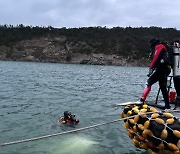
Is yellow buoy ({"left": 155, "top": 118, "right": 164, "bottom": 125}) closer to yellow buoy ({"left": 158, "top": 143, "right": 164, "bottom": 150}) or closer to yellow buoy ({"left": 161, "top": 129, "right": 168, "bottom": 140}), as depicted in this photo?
yellow buoy ({"left": 161, "top": 129, "right": 168, "bottom": 140})

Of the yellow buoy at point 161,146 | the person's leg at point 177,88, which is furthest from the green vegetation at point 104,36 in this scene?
the yellow buoy at point 161,146

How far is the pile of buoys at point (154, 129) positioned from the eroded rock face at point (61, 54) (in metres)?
96.9

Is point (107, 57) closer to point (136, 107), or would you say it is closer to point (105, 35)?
point (105, 35)

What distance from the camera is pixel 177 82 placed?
9617 mm

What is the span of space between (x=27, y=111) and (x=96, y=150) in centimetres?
750

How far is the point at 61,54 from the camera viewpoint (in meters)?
109

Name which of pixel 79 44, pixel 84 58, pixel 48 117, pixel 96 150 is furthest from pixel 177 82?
pixel 79 44

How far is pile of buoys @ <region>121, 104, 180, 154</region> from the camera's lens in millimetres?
7461

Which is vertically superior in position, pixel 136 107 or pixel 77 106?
pixel 136 107

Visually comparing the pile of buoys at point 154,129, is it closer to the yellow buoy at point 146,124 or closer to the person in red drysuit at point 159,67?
the yellow buoy at point 146,124

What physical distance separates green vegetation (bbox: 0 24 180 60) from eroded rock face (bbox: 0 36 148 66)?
1.91 meters

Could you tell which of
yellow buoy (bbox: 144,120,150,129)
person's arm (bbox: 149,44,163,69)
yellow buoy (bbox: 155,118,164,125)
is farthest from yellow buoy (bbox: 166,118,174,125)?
person's arm (bbox: 149,44,163,69)

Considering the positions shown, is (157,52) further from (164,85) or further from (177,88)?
(177,88)

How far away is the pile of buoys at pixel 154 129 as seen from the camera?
24.5ft
